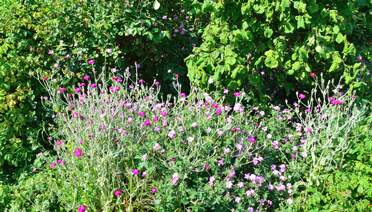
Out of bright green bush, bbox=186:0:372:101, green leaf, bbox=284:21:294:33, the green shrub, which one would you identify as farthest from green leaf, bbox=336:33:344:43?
the green shrub

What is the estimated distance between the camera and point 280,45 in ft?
13.4

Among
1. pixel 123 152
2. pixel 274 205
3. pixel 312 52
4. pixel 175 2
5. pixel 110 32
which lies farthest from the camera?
pixel 175 2

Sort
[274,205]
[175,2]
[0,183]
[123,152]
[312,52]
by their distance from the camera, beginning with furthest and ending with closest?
[175,2] → [312,52] → [0,183] → [274,205] → [123,152]

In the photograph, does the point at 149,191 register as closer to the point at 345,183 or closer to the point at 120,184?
the point at 120,184

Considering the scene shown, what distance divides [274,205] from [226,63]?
47.2 inches

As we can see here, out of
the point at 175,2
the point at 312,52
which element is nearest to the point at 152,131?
the point at 312,52

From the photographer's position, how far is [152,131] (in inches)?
134

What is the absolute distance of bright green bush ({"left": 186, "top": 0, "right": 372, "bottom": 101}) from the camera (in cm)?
401

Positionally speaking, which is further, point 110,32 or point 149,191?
point 110,32

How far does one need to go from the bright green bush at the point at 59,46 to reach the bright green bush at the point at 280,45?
543mm

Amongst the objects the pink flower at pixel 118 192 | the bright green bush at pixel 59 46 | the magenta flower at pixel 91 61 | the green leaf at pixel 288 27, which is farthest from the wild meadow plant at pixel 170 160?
the green leaf at pixel 288 27

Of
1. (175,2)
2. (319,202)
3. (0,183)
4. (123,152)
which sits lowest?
(0,183)

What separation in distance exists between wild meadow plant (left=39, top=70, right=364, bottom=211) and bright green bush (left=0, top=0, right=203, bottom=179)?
0.58 metres

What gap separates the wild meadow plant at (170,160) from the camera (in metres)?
3.21
